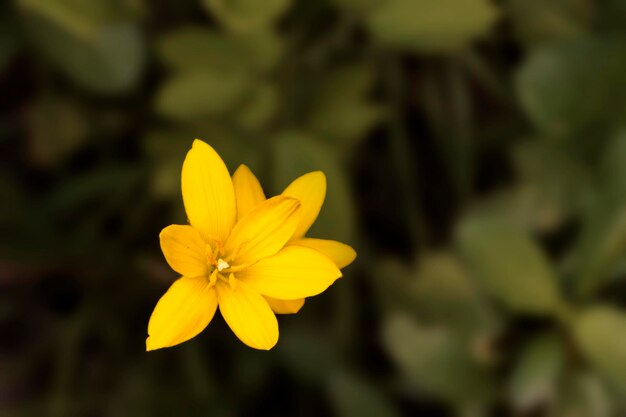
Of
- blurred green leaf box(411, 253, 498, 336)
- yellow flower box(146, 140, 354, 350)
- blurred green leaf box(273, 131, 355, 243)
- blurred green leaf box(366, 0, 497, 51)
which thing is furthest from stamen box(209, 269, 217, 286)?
blurred green leaf box(411, 253, 498, 336)

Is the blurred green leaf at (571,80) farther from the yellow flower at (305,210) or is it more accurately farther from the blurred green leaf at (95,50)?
the yellow flower at (305,210)

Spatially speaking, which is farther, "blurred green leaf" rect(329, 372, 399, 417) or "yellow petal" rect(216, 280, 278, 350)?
"blurred green leaf" rect(329, 372, 399, 417)

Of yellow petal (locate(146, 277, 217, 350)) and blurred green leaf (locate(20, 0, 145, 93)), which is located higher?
blurred green leaf (locate(20, 0, 145, 93))

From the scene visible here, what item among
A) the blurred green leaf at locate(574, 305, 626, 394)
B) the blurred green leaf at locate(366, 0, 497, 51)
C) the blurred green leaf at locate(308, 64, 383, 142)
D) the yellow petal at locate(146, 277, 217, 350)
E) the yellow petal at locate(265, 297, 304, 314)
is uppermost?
the blurred green leaf at locate(366, 0, 497, 51)

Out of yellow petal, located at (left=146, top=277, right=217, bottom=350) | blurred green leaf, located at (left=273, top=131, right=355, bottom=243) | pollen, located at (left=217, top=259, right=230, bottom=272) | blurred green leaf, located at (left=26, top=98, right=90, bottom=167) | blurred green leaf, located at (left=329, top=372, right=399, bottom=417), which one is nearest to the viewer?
yellow petal, located at (left=146, top=277, right=217, bottom=350)

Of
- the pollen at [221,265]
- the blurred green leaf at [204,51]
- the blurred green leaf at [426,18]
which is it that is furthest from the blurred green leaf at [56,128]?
the pollen at [221,265]

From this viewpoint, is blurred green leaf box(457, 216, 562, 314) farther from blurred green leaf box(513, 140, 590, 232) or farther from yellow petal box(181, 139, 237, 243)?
yellow petal box(181, 139, 237, 243)
